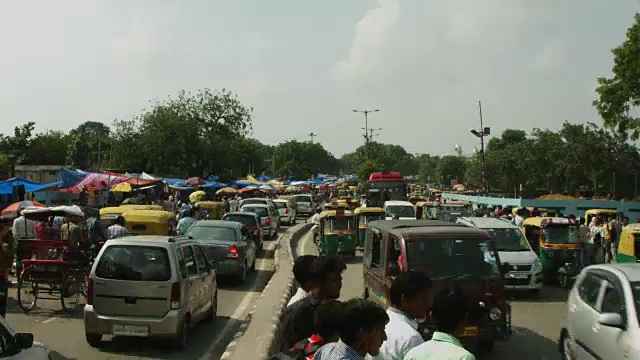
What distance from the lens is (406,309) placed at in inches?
183

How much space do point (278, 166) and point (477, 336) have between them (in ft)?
433

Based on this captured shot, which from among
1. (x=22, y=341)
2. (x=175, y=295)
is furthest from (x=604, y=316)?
(x=175, y=295)

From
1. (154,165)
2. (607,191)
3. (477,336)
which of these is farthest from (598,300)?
(154,165)

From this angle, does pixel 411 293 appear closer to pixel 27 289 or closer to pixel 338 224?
pixel 27 289

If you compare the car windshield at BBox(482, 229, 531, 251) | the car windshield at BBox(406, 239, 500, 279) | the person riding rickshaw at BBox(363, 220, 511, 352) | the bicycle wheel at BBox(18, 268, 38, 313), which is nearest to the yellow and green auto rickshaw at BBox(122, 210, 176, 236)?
the bicycle wheel at BBox(18, 268, 38, 313)

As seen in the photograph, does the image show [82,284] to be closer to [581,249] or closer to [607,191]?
[581,249]

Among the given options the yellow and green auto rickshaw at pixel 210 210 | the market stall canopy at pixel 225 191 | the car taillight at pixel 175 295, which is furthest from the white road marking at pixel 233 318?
the market stall canopy at pixel 225 191

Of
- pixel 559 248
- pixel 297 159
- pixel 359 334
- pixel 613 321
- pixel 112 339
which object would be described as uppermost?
pixel 297 159

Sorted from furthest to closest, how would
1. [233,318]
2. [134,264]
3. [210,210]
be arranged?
[210,210], [233,318], [134,264]

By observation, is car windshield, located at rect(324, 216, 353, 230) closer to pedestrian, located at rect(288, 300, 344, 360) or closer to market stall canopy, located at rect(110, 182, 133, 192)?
market stall canopy, located at rect(110, 182, 133, 192)

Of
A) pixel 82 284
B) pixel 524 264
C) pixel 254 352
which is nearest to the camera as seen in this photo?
pixel 254 352

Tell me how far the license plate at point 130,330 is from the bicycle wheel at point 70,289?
130 inches

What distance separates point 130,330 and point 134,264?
37.6 inches

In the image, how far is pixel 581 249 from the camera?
17.0 meters
